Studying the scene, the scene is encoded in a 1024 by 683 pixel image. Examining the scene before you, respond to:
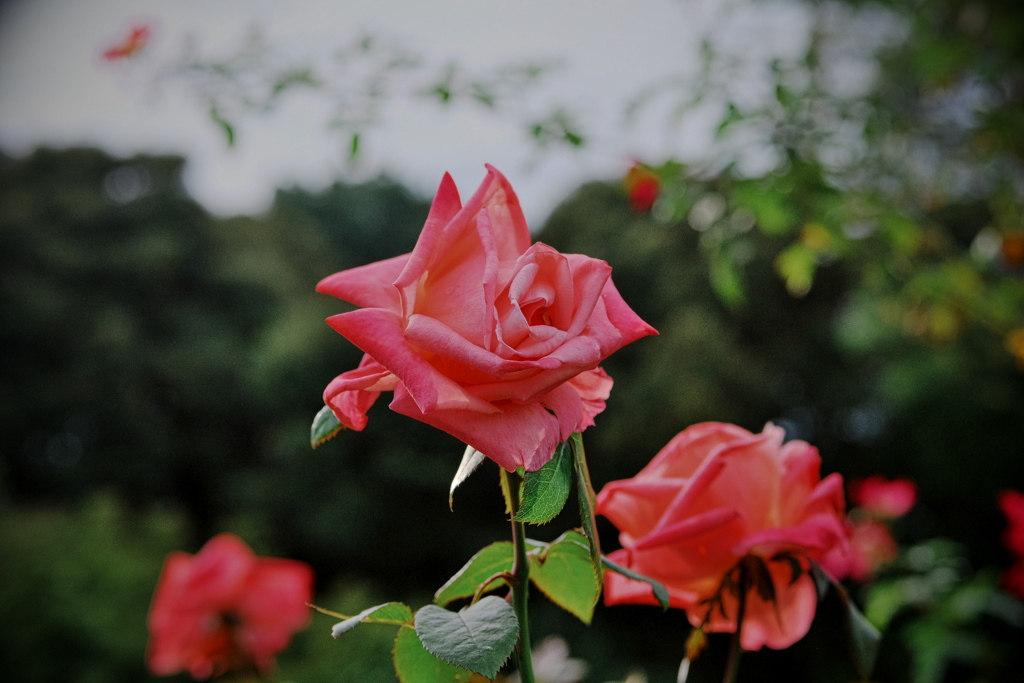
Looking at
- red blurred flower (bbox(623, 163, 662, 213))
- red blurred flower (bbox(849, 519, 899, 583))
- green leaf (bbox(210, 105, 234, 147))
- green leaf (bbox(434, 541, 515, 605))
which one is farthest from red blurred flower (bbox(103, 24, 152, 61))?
red blurred flower (bbox(849, 519, 899, 583))

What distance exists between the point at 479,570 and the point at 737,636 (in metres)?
0.11

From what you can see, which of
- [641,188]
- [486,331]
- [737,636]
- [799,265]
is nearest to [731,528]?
[737,636]

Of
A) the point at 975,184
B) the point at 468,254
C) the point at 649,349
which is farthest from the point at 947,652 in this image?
the point at 649,349

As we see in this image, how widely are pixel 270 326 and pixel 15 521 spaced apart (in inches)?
113

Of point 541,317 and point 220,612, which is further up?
point 541,317

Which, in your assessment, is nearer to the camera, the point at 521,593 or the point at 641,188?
the point at 521,593

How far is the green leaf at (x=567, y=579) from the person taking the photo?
250mm

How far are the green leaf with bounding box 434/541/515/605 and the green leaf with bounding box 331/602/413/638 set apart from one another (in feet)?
0.06

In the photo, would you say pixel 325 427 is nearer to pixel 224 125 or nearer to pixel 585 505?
pixel 585 505

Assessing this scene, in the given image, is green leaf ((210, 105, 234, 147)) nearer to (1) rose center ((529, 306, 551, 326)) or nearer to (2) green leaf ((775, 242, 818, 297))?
(1) rose center ((529, 306, 551, 326))

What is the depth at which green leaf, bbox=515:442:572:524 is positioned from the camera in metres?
0.17

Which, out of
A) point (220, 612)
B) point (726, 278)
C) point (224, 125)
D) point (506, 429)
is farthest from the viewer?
point (220, 612)

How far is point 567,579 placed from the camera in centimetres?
26

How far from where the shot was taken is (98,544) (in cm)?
300
